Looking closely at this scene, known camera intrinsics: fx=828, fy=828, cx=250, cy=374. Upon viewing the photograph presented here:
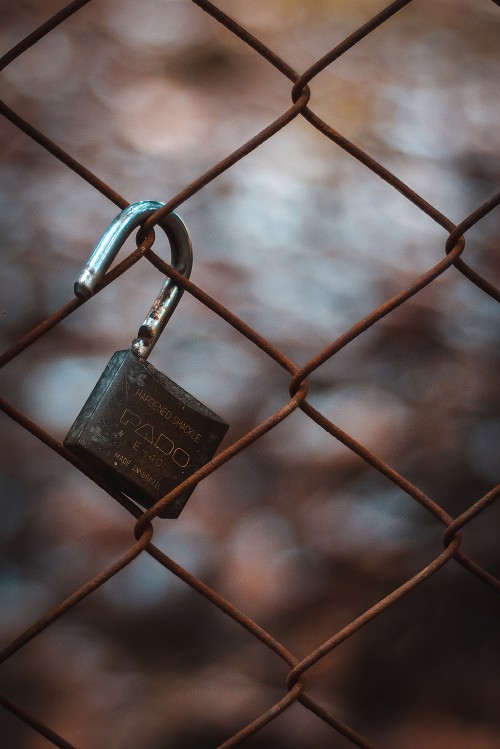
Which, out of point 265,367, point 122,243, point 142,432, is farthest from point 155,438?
point 265,367

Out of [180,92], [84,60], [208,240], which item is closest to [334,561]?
[208,240]

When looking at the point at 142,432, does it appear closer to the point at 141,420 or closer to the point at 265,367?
the point at 141,420

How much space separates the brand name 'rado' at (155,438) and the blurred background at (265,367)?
1395 mm

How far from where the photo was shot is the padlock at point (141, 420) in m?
0.57

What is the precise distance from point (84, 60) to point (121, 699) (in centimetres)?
230

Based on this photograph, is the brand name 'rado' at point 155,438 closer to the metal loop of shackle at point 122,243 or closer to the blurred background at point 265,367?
the metal loop of shackle at point 122,243

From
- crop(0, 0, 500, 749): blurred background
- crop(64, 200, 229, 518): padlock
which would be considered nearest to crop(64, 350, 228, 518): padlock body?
crop(64, 200, 229, 518): padlock

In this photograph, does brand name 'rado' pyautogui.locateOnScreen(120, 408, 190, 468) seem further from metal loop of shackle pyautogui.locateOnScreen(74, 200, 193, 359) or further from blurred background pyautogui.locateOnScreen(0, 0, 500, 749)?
blurred background pyautogui.locateOnScreen(0, 0, 500, 749)

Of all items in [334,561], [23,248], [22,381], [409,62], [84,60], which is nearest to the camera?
[334,561]

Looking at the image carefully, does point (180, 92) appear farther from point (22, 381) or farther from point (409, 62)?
point (22, 381)

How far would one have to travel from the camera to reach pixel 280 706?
25.5 inches

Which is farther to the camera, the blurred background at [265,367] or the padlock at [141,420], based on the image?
the blurred background at [265,367]

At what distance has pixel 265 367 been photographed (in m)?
2.56

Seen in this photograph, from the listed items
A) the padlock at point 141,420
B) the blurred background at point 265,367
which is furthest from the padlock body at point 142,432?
the blurred background at point 265,367
